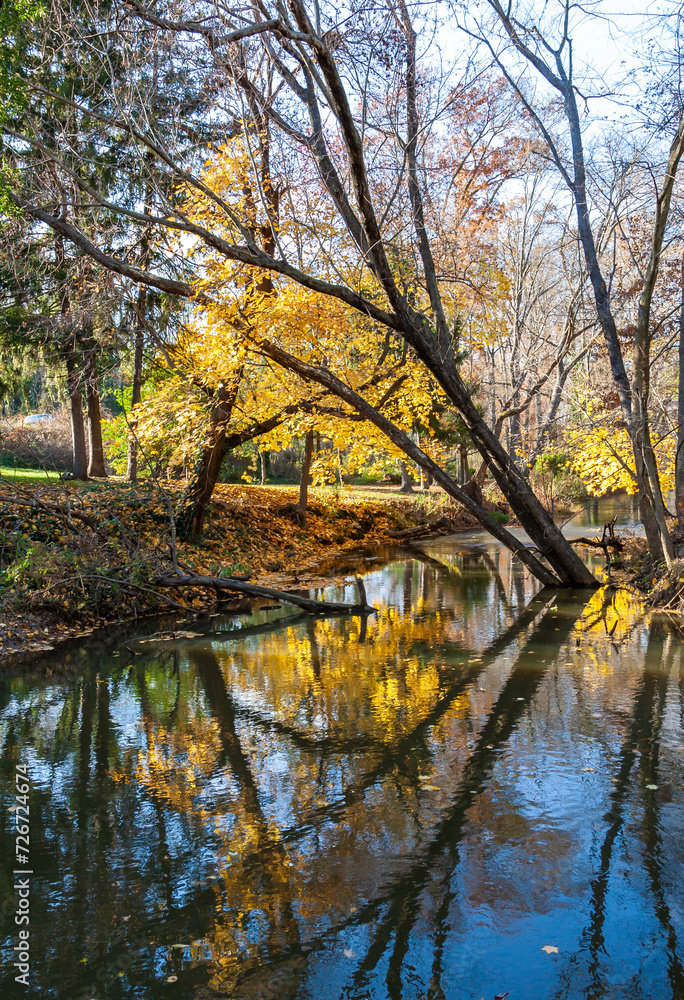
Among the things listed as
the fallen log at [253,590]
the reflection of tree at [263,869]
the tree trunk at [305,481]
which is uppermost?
the tree trunk at [305,481]

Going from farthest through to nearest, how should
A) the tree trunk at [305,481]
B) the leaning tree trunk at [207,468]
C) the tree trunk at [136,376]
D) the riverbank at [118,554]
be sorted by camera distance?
1. the tree trunk at [305,481]
2. the leaning tree trunk at [207,468]
3. the tree trunk at [136,376]
4. the riverbank at [118,554]

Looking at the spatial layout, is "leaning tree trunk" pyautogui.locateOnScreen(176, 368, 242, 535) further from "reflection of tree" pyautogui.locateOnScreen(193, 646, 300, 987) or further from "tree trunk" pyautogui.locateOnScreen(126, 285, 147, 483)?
"reflection of tree" pyautogui.locateOnScreen(193, 646, 300, 987)

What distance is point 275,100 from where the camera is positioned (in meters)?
10.3

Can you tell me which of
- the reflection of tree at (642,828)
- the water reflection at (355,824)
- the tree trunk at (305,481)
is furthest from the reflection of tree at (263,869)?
the tree trunk at (305,481)

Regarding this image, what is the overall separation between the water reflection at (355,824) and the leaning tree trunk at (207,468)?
583 cm

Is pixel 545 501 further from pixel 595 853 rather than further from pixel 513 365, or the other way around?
pixel 595 853

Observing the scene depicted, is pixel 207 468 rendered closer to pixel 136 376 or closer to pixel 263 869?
pixel 136 376

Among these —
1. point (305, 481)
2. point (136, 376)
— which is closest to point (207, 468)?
point (136, 376)

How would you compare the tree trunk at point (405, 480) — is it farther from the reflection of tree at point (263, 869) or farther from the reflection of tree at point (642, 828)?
the reflection of tree at point (263, 869)

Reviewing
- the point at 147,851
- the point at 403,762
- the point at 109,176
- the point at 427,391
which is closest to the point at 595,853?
the point at 403,762

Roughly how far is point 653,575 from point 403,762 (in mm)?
8283

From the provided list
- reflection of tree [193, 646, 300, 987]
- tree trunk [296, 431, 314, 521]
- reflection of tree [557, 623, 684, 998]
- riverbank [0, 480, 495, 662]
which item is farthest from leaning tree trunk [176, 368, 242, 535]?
reflection of tree [557, 623, 684, 998]

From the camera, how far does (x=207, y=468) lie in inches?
586

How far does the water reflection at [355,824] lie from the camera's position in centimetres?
338
